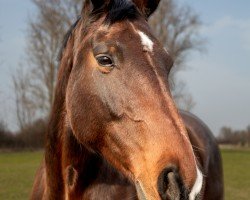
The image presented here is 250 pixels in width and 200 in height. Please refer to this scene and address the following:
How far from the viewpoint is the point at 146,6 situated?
342 cm

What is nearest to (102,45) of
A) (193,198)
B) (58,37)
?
(193,198)

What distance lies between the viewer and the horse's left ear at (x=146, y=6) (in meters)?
3.34

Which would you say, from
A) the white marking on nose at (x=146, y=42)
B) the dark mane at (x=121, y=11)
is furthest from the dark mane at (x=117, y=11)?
the white marking on nose at (x=146, y=42)

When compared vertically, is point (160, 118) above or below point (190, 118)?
above

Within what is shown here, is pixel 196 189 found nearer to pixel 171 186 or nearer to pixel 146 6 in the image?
pixel 171 186

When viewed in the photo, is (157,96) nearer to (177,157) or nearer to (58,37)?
(177,157)

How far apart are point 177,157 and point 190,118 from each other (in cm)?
422

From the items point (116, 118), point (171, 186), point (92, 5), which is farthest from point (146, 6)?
point (171, 186)

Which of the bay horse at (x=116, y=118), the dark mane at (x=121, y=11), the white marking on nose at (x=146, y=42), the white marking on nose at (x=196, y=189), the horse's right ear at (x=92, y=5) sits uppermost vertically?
the horse's right ear at (x=92, y=5)

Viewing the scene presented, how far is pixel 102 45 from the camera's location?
284 cm

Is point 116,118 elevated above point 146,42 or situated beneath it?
situated beneath

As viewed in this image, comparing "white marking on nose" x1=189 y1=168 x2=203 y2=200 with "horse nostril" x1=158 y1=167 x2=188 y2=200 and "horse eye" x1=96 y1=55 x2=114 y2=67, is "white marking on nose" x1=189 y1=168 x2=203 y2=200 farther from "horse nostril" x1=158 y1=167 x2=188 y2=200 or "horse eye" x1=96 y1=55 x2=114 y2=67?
"horse eye" x1=96 y1=55 x2=114 y2=67

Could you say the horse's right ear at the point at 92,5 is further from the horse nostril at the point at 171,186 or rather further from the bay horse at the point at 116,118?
the horse nostril at the point at 171,186

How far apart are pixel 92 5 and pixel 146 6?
1.62 ft
